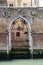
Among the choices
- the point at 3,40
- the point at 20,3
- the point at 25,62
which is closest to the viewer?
the point at 25,62

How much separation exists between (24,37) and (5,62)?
513cm

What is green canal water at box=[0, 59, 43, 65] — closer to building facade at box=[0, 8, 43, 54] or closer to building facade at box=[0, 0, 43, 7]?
building facade at box=[0, 8, 43, 54]

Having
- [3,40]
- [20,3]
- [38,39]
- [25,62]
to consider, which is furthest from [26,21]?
[20,3]

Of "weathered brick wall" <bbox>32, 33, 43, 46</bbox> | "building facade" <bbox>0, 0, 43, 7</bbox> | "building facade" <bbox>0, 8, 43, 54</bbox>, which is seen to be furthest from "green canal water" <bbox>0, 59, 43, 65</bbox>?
"building facade" <bbox>0, 0, 43, 7</bbox>

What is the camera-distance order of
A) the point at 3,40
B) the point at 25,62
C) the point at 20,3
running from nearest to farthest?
1. the point at 25,62
2. the point at 3,40
3. the point at 20,3

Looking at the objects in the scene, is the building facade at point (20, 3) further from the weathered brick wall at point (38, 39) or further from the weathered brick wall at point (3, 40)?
the weathered brick wall at point (3, 40)

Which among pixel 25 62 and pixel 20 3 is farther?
pixel 20 3

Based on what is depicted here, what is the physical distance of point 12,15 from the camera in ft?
43.8

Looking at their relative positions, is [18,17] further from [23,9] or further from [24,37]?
[24,37]

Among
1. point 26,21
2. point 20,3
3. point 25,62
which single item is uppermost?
point 20,3

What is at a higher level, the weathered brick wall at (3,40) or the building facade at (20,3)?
the building facade at (20,3)

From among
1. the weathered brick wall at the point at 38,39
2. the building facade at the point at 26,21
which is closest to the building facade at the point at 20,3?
the building facade at the point at 26,21

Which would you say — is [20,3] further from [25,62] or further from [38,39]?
[25,62]

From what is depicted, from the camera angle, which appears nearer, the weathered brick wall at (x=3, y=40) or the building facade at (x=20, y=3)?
the weathered brick wall at (x=3, y=40)
